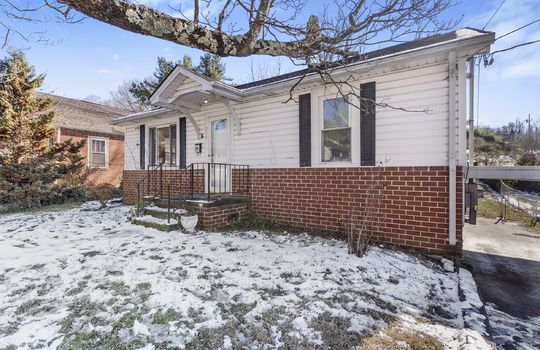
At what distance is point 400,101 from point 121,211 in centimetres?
799

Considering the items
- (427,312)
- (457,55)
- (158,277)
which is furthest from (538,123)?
(158,277)

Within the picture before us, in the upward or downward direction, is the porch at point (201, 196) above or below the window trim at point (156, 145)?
below

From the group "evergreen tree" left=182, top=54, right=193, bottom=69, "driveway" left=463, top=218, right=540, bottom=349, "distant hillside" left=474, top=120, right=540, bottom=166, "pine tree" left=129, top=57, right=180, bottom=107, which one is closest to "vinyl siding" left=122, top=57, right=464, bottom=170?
"driveway" left=463, top=218, right=540, bottom=349

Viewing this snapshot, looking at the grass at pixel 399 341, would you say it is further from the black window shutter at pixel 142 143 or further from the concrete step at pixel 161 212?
the black window shutter at pixel 142 143

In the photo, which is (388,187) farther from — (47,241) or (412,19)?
(47,241)

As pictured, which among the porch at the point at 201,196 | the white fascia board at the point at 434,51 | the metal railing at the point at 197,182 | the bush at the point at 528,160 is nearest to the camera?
the white fascia board at the point at 434,51

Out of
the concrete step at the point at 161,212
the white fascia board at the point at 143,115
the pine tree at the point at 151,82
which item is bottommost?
the concrete step at the point at 161,212

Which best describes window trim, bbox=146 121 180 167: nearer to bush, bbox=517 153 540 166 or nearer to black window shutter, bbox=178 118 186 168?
black window shutter, bbox=178 118 186 168

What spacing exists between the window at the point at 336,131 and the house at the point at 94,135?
496 inches

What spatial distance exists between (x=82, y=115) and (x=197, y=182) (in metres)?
11.7

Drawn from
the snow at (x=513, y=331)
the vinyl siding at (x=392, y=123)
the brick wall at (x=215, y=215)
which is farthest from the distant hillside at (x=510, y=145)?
the brick wall at (x=215, y=215)

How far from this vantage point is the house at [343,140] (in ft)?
14.3

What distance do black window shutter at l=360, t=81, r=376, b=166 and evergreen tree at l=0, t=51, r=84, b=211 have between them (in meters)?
10.8

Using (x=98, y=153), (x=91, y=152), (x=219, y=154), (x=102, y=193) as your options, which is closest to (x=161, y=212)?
(x=219, y=154)
